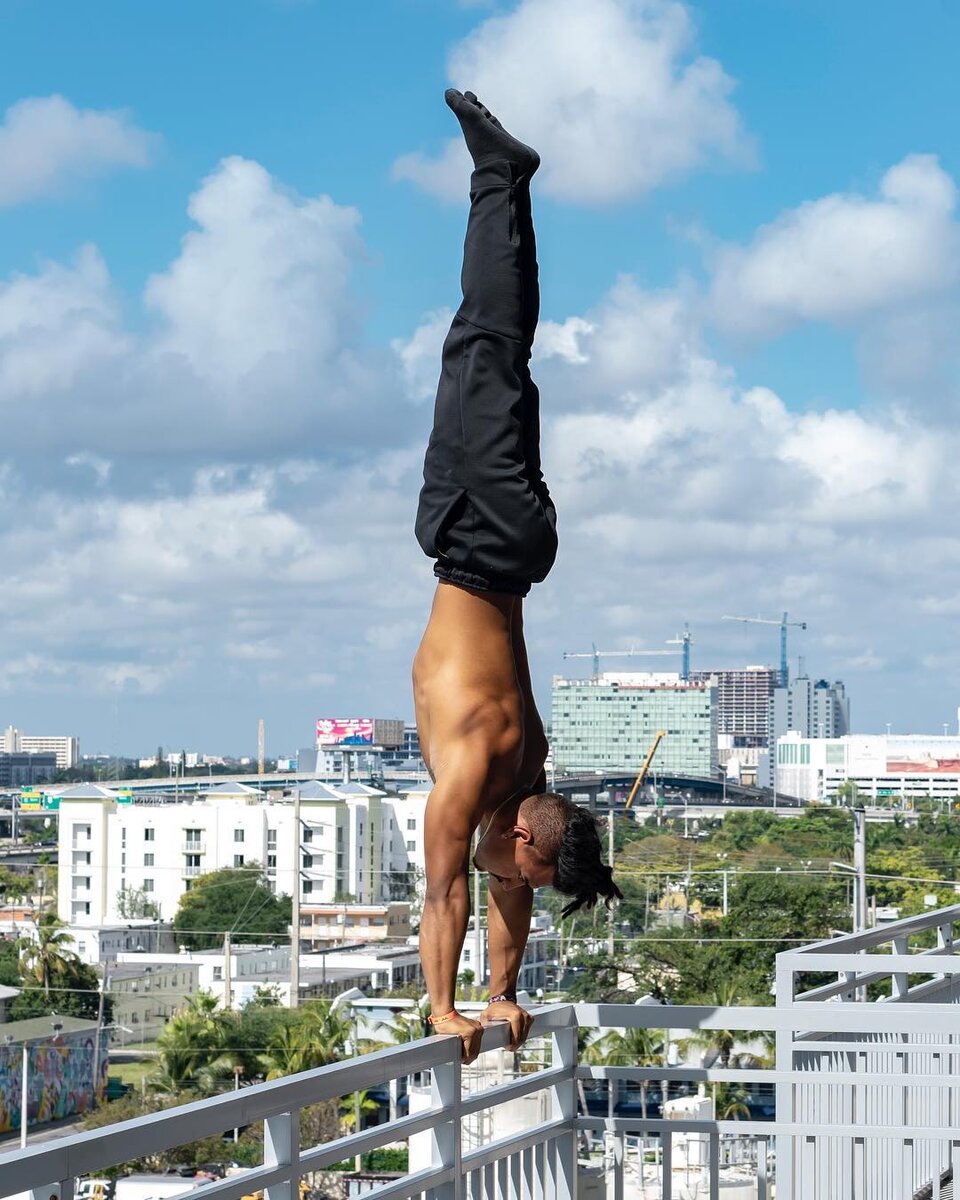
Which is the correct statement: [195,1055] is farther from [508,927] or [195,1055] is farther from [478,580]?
[478,580]

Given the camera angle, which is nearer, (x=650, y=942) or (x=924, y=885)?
(x=650, y=942)

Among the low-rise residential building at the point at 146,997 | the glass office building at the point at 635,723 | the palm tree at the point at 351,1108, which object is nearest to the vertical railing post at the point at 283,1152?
the palm tree at the point at 351,1108

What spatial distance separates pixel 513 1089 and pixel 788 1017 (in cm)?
55

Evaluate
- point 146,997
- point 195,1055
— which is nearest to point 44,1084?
point 195,1055

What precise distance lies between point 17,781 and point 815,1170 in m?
200

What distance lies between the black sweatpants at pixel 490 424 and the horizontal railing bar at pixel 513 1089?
3.27 feet

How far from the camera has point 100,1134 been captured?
1855 millimetres

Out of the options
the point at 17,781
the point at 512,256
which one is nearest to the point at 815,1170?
the point at 512,256

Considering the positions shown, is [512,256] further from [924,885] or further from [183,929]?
[183,929]

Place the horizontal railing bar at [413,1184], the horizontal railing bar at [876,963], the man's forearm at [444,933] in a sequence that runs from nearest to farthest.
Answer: the horizontal railing bar at [413,1184] → the man's forearm at [444,933] → the horizontal railing bar at [876,963]

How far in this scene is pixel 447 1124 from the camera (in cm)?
286

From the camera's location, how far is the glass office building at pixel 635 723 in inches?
6752

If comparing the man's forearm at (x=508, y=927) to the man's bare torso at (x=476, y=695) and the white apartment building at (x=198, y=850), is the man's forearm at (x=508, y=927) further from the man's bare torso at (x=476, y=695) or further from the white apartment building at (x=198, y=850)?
the white apartment building at (x=198, y=850)

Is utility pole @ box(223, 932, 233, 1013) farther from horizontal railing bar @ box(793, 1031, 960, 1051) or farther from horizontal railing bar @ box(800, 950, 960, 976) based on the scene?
horizontal railing bar @ box(793, 1031, 960, 1051)
